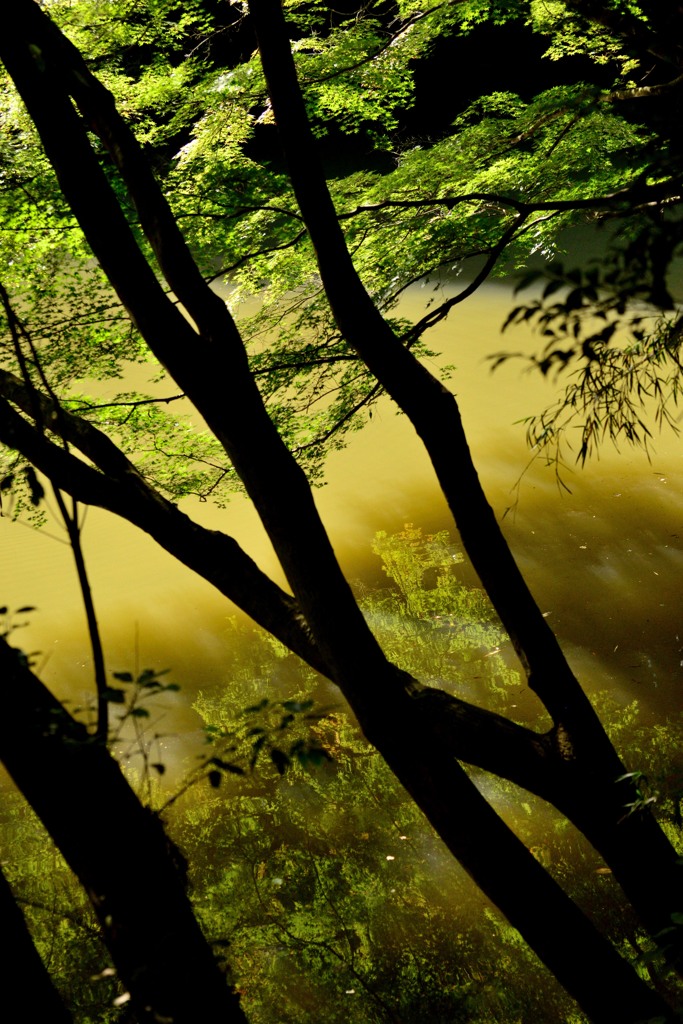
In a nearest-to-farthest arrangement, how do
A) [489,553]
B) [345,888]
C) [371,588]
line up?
[489,553]
[345,888]
[371,588]

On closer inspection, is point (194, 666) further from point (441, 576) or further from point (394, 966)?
point (394, 966)

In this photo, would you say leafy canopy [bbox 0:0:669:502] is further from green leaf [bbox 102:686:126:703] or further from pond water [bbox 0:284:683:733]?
green leaf [bbox 102:686:126:703]

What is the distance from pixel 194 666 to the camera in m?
7.19

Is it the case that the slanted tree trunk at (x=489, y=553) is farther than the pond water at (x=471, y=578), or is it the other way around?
the pond water at (x=471, y=578)

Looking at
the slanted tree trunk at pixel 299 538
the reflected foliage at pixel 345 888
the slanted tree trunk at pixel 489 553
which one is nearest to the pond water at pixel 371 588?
the reflected foliage at pixel 345 888

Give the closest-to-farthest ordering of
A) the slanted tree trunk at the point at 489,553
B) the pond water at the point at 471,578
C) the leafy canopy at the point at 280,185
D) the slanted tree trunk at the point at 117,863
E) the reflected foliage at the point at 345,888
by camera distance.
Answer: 1. the slanted tree trunk at the point at 117,863
2. the slanted tree trunk at the point at 489,553
3. the reflected foliage at the point at 345,888
4. the leafy canopy at the point at 280,185
5. the pond water at the point at 471,578

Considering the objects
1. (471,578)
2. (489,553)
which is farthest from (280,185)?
(471,578)

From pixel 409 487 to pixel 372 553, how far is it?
1442mm

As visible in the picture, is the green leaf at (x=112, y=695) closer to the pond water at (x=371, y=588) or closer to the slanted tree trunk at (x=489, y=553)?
the pond water at (x=371, y=588)

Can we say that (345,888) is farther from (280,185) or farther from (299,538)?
(280,185)

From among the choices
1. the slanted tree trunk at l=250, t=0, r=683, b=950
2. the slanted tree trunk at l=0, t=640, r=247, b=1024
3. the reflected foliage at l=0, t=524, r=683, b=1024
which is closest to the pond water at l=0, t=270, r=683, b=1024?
the reflected foliage at l=0, t=524, r=683, b=1024

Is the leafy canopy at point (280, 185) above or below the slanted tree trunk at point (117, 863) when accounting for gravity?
above

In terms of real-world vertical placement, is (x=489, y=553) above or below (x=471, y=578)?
below

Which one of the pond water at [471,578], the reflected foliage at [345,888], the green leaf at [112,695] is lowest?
the reflected foliage at [345,888]
